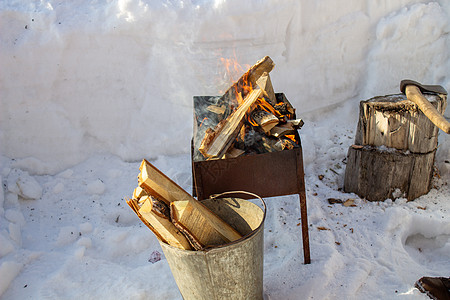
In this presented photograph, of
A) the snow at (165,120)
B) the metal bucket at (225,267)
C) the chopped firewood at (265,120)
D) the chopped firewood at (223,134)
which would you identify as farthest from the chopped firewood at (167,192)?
the snow at (165,120)

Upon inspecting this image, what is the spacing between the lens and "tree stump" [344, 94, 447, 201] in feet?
10.4

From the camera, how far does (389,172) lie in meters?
3.36

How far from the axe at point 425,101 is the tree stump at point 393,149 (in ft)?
0.22

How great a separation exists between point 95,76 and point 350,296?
349 centimetres

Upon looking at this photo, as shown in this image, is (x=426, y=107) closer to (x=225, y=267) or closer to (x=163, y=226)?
(x=225, y=267)

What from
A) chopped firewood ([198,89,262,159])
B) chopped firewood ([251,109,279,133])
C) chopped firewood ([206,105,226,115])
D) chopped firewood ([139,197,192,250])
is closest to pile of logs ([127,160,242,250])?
chopped firewood ([139,197,192,250])

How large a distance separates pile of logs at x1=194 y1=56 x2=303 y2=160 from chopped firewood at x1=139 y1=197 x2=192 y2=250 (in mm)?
582

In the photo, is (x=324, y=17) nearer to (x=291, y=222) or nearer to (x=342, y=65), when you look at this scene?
(x=342, y=65)

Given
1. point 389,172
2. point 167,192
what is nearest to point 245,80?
point 167,192

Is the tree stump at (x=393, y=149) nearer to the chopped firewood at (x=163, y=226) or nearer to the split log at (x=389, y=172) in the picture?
the split log at (x=389, y=172)

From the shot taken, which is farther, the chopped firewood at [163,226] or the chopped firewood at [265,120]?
the chopped firewood at [265,120]

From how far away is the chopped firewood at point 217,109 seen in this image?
114 inches

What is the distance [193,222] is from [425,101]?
7.41ft

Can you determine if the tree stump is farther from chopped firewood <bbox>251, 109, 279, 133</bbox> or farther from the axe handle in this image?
chopped firewood <bbox>251, 109, 279, 133</bbox>
